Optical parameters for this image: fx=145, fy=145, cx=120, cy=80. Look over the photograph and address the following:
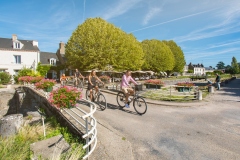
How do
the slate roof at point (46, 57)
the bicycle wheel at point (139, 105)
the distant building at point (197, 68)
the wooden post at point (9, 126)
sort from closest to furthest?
the wooden post at point (9, 126) < the bicycle wheel at point (139, 105) < the slate roof at point (46, 57) < the distant building at point (197, 68)

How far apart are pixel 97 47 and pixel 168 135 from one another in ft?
72.2

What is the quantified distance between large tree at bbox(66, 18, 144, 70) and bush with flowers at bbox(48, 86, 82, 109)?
A: 61.8 feet

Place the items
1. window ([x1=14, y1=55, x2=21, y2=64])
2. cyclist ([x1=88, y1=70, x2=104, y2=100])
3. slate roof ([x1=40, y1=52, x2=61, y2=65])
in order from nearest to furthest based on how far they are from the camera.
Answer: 1. cyclist ([x1=88, y1=70, x2=104, y2=100])
2. window ([x1=14, y1=55, x2=21, y2=64])
3. slate roof ([x1=40, y1=52, x2=61, y2=65])

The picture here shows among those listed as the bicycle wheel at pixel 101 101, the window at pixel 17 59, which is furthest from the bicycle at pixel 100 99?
the window at pixel 17 59

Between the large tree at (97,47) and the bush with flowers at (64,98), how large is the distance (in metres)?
18.8

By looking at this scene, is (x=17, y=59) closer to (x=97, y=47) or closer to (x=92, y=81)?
(x=97, y=47)

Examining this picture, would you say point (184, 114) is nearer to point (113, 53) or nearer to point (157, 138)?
point (157, 138)

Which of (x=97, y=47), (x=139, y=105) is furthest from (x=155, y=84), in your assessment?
(x=97, y=47)

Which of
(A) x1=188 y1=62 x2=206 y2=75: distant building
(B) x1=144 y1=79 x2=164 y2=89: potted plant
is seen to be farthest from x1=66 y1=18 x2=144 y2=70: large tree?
(A) x1=188 y1=62 x2=206 y2=75: distant building

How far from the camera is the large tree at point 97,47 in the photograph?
24.5m

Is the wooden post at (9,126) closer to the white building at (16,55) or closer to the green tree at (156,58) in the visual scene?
the white building at (16,55)

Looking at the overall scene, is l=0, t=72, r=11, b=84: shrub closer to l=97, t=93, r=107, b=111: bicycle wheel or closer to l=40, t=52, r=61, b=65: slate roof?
l=40, t=52, r=61, b=65: slate roof

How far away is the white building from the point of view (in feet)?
97.6

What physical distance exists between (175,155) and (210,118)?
4096mm
